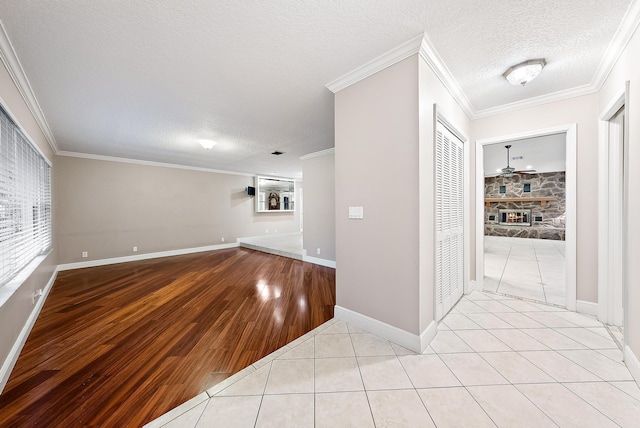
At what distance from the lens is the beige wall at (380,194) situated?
183cm

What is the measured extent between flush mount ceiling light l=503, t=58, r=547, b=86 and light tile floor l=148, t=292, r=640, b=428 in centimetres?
236

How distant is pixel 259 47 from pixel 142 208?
5.57 metres

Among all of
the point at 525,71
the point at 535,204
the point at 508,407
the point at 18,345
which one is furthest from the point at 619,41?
the point at 535,204

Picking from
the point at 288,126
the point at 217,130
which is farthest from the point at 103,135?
the point at 288,126

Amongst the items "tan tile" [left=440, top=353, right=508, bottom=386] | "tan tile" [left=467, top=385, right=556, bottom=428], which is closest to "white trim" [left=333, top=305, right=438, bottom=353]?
"tan tile" [left=440, top=353, right=508, bottom=386]

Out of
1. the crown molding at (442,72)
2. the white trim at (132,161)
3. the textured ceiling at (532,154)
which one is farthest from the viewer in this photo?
the textured ceiling at (532,154)

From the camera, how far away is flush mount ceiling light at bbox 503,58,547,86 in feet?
6.39

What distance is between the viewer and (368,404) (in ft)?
4.44

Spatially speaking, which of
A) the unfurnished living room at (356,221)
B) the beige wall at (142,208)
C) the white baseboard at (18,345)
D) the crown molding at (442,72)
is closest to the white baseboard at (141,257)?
the beige wall at (142,208)

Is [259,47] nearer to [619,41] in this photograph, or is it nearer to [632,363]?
[619,41]

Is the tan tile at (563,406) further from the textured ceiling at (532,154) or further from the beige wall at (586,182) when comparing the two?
the textured ceiling at (532,154)

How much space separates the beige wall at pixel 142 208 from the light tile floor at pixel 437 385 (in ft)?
17.9

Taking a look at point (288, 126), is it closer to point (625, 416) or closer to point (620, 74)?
point (620, 74)

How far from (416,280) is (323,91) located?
2111 millimetres
